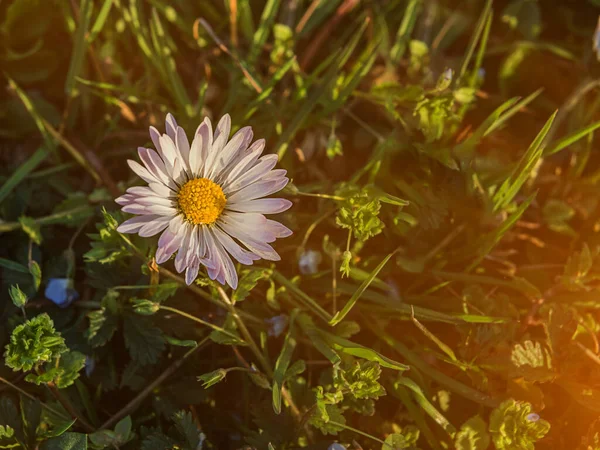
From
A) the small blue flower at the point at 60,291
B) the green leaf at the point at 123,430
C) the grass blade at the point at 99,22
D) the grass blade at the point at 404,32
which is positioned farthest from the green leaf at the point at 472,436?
the grass blade at the point at 99,22

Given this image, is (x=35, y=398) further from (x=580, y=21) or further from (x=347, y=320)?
(x=580, y=21)

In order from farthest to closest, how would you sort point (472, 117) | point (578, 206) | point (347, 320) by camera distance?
point (472, 117) < point (578, 206) < point (347, 320)

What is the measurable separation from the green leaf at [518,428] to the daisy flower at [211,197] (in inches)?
26.3

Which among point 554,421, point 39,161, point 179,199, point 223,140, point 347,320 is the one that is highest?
point 223,140

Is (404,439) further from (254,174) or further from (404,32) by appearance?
(404,32)

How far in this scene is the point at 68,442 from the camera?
1.26 m

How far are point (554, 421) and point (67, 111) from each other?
1675 mm

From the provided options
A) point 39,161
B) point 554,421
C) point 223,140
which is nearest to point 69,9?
point 39,161

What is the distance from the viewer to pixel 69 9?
73.5 inches

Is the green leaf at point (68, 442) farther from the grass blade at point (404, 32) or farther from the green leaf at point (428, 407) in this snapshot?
the grass blade at point (404, 32)

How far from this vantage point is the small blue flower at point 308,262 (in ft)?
5.14

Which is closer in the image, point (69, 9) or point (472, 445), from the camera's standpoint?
point (472, 445)

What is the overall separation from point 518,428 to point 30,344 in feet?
3.60

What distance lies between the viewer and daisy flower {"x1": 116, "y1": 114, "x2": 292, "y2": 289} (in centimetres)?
123
